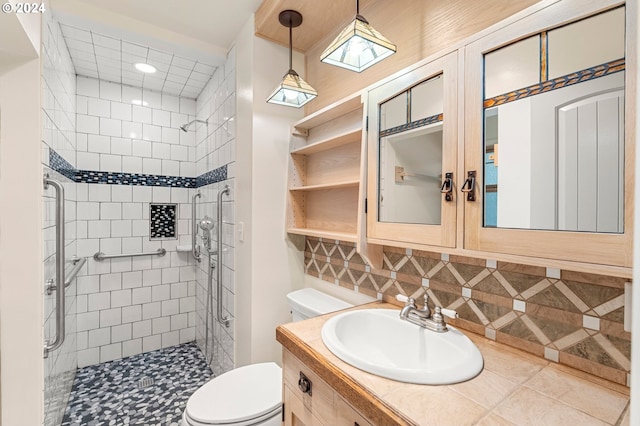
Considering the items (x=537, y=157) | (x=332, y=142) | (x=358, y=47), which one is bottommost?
(x=537, y=157)

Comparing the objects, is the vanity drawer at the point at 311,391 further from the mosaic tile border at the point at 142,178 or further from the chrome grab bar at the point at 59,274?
the mosaic tile border at the point at 142,178

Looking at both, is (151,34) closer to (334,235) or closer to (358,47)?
(358,47)

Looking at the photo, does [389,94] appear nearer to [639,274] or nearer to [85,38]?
[639,274]

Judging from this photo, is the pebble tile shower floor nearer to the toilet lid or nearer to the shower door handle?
Answer: the shower door handle

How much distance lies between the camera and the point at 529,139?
0.83 meters

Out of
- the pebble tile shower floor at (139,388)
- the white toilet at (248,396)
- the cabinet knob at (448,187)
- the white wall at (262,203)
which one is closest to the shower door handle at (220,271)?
the white wall at (262,203)

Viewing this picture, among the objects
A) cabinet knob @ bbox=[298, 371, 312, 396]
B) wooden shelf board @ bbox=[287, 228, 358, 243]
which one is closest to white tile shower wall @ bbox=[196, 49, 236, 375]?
wooden shelf board @ bbox=[287, 228, 358, 243]

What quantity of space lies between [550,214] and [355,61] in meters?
0.89

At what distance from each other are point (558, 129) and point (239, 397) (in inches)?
62.8

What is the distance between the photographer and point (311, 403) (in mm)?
984

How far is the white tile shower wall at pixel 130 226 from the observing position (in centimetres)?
256

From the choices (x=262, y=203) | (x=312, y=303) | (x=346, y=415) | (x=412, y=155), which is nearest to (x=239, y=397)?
(x=312, y=303)

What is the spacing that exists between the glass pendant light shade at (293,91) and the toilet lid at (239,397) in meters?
1.46

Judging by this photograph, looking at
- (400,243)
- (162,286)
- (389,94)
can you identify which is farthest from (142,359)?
(389,94)
